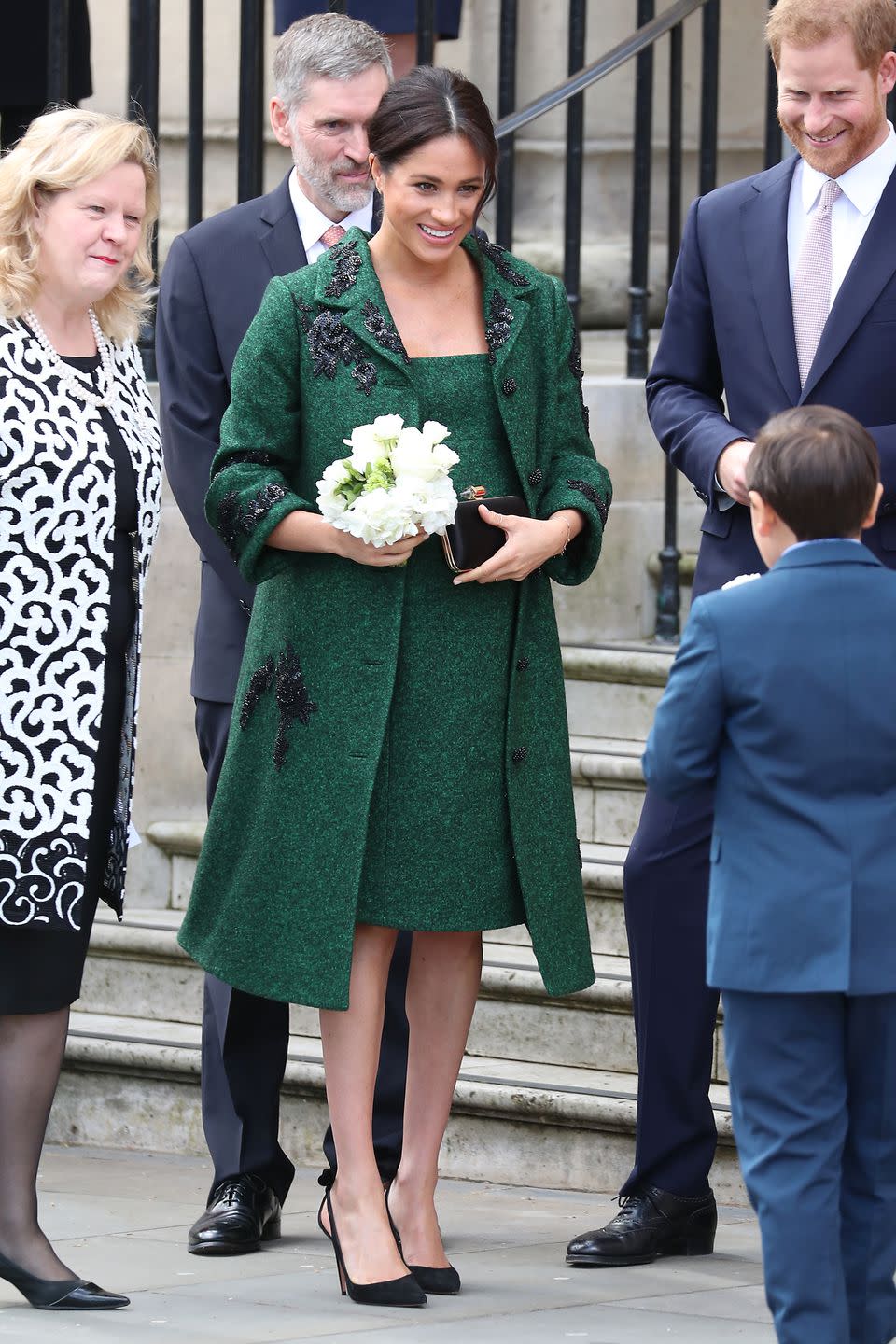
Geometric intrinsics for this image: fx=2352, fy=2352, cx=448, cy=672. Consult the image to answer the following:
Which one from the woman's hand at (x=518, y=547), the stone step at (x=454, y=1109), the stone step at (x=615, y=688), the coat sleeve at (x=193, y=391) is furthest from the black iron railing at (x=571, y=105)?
the woman's hand at (x=518, y=547)

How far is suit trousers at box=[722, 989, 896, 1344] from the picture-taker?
9.84 feet

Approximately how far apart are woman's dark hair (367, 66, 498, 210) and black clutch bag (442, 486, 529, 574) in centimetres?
49

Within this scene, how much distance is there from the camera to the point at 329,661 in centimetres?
369

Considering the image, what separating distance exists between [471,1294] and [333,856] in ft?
2.43

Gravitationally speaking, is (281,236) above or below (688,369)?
above

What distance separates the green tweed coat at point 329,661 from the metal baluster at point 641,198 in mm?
2263

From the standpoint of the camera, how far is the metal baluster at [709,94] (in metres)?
5.90

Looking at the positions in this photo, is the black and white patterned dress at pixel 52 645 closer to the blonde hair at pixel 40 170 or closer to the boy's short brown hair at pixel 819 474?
the blonde hair at pixel 40 170

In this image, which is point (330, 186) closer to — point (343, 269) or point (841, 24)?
point (343, 269)

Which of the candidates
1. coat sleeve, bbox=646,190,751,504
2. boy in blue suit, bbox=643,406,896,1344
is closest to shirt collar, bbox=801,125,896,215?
coat sleeve, bbox=646,190,751,504

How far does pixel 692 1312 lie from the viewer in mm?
3629

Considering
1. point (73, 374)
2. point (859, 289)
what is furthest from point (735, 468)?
point (73, 374)

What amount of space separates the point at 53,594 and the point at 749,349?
122 cm

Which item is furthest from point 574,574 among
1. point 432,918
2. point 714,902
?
point 714,902
